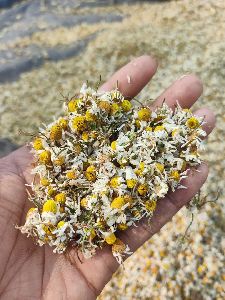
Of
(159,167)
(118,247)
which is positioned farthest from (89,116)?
(118,247)

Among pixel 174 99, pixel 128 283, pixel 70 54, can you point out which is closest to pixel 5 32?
pixel 70 54

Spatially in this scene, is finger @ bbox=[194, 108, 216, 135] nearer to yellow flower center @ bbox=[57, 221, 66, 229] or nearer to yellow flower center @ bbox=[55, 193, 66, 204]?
yellow flower center @ bbox=[55, 193, 66, 204]

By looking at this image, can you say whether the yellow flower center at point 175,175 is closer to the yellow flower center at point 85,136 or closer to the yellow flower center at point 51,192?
the yellow flower center at point 85,136

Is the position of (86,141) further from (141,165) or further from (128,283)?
(128,283)

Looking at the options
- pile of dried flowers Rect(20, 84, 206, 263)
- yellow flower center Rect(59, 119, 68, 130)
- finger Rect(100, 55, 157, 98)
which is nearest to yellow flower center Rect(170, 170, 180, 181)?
pile of dried flowers Rect(20, 84, 206, 263)

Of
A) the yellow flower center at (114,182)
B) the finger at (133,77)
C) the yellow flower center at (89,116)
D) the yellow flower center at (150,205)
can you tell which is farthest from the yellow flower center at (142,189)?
the finger at (133,77)

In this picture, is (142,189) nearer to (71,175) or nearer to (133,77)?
(71,175)
